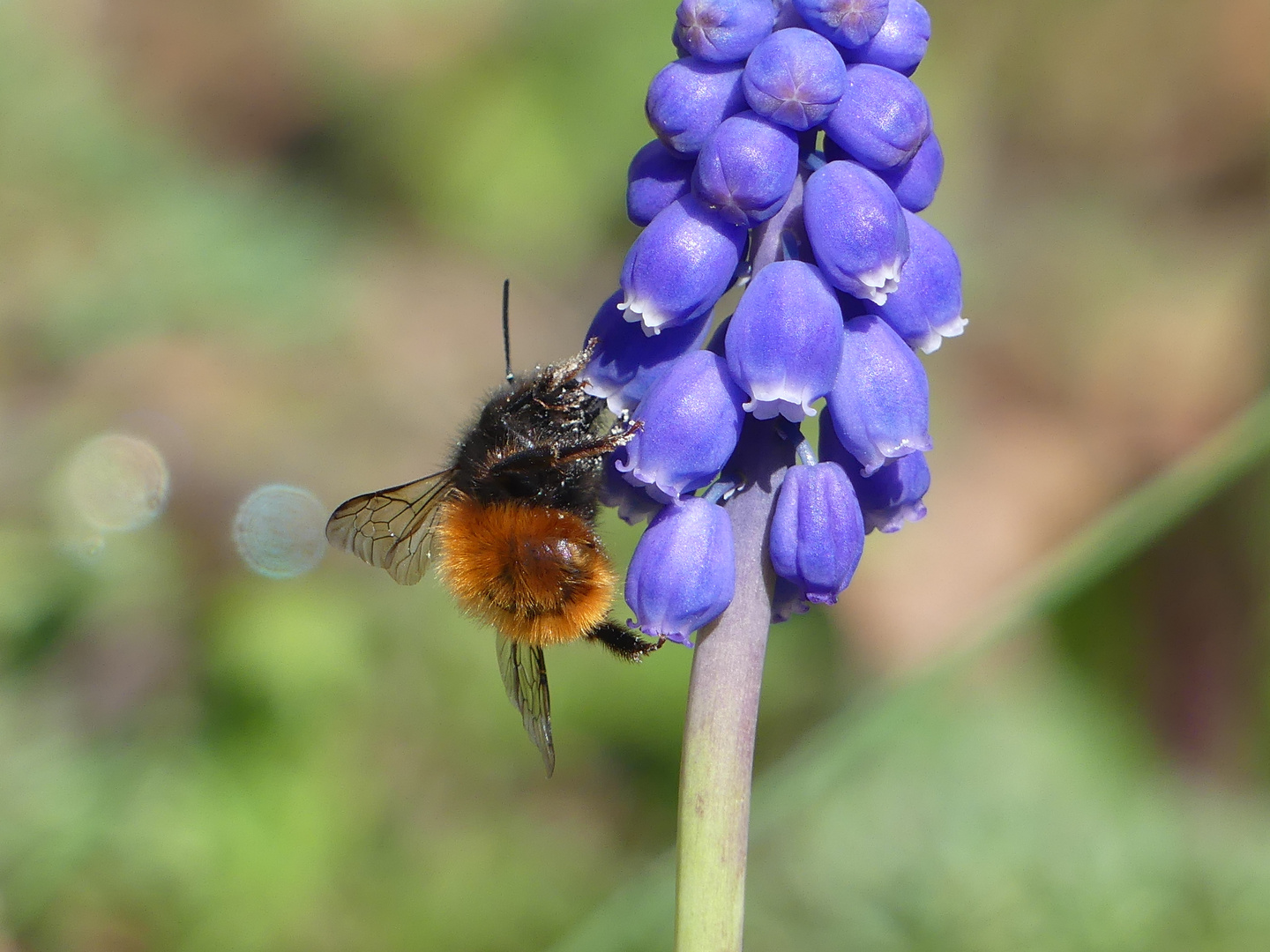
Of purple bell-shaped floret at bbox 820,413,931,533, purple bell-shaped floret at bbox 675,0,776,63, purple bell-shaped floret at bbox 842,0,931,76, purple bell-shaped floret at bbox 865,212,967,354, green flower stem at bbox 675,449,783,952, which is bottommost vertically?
green flower stem at bbox 675,449,783,952

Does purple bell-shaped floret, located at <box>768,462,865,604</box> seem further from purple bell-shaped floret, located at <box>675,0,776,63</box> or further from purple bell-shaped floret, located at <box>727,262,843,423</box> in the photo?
purple bell-shaped floret, located at <box>675,0,776,63</box>

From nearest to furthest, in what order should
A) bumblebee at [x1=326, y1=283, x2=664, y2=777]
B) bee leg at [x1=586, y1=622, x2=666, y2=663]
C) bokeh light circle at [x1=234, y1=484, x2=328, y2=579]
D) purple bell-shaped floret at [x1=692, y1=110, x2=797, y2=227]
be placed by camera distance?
purple bell-shaped floret at [x1=692, y1=110, x2=797, y2=227]
bumblebee at [x1=326, y1=283, x2=664, y2=777]
bee leg at [x1=586, y1=622, x2=666, y2=663]
bokeh light circle at [x1=234, y1=484, x2=328, y2=579]

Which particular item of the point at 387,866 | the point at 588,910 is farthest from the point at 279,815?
the point at 588,910

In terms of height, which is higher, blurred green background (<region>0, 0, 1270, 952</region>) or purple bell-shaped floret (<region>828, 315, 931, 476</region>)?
blurred green background (<region>0, 0, 1270, 952</region>)

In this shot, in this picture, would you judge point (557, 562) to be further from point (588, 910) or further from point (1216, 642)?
point (1216, 642)

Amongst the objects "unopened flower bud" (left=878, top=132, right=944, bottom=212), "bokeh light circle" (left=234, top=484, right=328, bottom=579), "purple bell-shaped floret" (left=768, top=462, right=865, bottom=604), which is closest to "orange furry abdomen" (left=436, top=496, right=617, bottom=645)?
"purple bell-shaped floret" (left=768, top=462, right=865, bottom=604)

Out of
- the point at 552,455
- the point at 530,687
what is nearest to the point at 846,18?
the point at 552,455

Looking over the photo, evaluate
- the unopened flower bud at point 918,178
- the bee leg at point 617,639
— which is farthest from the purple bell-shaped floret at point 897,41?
the bee leg at point 617,639
